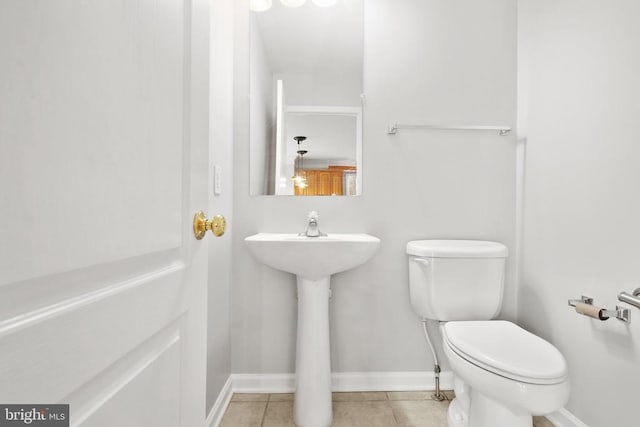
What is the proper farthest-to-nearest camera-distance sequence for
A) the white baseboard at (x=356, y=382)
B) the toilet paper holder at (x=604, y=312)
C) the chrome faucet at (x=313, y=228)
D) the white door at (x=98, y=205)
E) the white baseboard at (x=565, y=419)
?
the white baseboard at (x=356, y=382), the chrome faucet at (x=313, y=228), the white baseboard at (x=565, y=419), the toilet paper holder at (x=604, y=312), the white door at (x=98, y=205)

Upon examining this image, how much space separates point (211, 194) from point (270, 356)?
923 millimetres

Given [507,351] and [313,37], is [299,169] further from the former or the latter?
[507,351]

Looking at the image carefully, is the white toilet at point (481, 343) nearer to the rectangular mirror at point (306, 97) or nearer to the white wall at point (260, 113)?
the rectangular mirror at point (306, 97)

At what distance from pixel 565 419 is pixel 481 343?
670 millimetres

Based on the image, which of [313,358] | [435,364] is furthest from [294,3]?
[435,364]

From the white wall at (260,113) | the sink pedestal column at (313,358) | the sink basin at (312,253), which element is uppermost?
the white wall at (260,113)

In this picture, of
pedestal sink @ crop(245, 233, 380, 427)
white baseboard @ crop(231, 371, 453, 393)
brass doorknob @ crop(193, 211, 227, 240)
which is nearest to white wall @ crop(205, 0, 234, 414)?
white baseboard @ crop(231, 371, 453, 393)

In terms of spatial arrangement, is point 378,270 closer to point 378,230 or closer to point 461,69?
point 378,230

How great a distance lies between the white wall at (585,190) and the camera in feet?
3.80

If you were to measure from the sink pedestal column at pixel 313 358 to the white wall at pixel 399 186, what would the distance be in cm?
28

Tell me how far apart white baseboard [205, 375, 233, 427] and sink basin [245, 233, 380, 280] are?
67 centimetres

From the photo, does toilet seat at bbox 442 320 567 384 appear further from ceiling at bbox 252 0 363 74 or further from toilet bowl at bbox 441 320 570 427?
ceiling at bbox 252 0 363 74

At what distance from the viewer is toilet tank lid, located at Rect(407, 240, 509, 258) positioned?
1478 millimetres

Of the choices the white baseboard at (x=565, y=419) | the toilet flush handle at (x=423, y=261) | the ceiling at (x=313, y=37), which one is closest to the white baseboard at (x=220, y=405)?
the toilet flush handle at (x=423, y=261)
